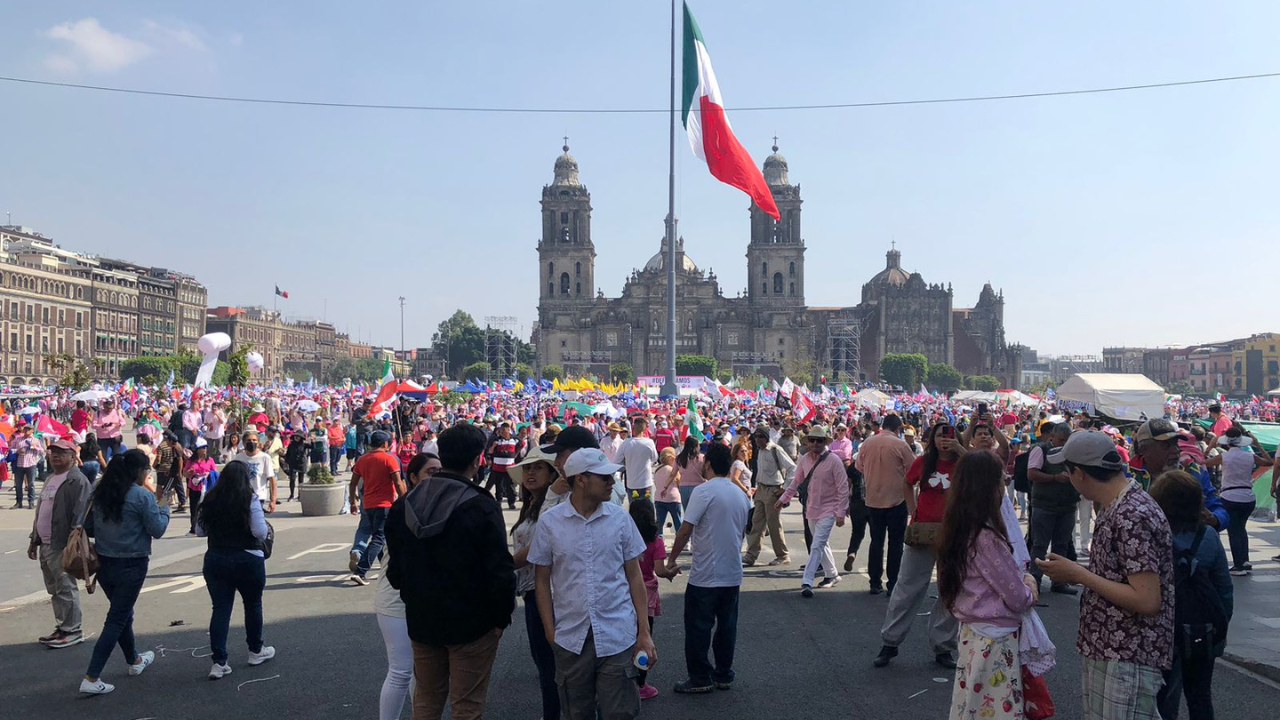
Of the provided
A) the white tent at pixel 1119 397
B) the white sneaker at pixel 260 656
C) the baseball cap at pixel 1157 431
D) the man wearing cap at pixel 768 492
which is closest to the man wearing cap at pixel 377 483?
the white sneaker at pixel 260 656

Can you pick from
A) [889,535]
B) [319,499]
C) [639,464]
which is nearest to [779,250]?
[319,499]

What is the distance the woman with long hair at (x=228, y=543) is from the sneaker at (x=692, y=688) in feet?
8.36

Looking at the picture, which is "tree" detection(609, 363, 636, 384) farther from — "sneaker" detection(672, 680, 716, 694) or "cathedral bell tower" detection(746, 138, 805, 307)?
"sneaker" detection(672, 680, 716, 694)

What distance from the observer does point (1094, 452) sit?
3703 mm

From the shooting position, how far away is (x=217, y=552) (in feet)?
18.8

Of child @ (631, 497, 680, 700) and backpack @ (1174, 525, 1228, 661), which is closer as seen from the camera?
backpack @ (1174, 525, 1228, 661)

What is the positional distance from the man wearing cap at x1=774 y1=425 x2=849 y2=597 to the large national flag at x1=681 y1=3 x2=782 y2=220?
21.7ft

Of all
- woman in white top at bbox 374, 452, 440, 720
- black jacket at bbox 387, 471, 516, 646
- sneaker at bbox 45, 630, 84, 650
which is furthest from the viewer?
sneaker at bbox 45, 630, 84, 650

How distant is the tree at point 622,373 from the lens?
337 ft

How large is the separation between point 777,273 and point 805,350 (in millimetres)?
9392

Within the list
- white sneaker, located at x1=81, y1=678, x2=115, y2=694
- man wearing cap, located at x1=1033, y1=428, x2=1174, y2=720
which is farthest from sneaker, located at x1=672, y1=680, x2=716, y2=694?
white sneaker, located at x1=81, y1=678, x2=115, y2=694

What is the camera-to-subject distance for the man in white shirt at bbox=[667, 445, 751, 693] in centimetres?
564

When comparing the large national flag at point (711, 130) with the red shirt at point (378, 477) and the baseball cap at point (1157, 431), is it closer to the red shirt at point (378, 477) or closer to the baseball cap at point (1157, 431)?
the red shirt at point (378, 477)

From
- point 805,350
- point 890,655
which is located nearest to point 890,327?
point 805,350
